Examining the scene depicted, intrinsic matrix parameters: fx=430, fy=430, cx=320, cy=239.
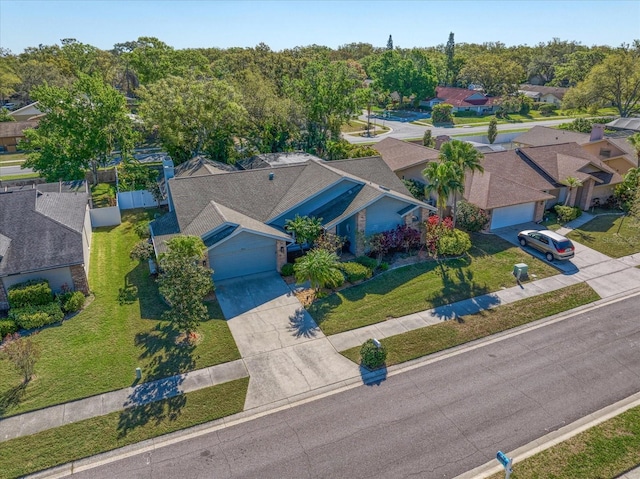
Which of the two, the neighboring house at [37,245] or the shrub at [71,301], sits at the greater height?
the neighboring house at [37,245]

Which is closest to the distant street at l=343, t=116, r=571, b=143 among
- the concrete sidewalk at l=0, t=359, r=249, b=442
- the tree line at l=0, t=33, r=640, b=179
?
the tree line at l=0, t=33, r=640, b=179

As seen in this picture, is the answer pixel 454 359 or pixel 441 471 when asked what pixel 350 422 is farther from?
pixel 454 359

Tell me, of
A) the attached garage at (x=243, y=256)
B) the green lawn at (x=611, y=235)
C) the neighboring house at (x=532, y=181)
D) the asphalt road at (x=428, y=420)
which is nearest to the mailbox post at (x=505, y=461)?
the asphalt road at (x=428, y=420)

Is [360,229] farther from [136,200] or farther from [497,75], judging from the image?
[497,75]

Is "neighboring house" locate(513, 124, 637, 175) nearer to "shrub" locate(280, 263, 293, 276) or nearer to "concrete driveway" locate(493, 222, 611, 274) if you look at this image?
"concrete driveway" locate(493, 222, 611, 274)

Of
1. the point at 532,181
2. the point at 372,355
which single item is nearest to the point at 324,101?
the point at 532,181

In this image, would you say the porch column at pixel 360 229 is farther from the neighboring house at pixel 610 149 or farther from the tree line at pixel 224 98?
the neighboring house at pixel 610 149
